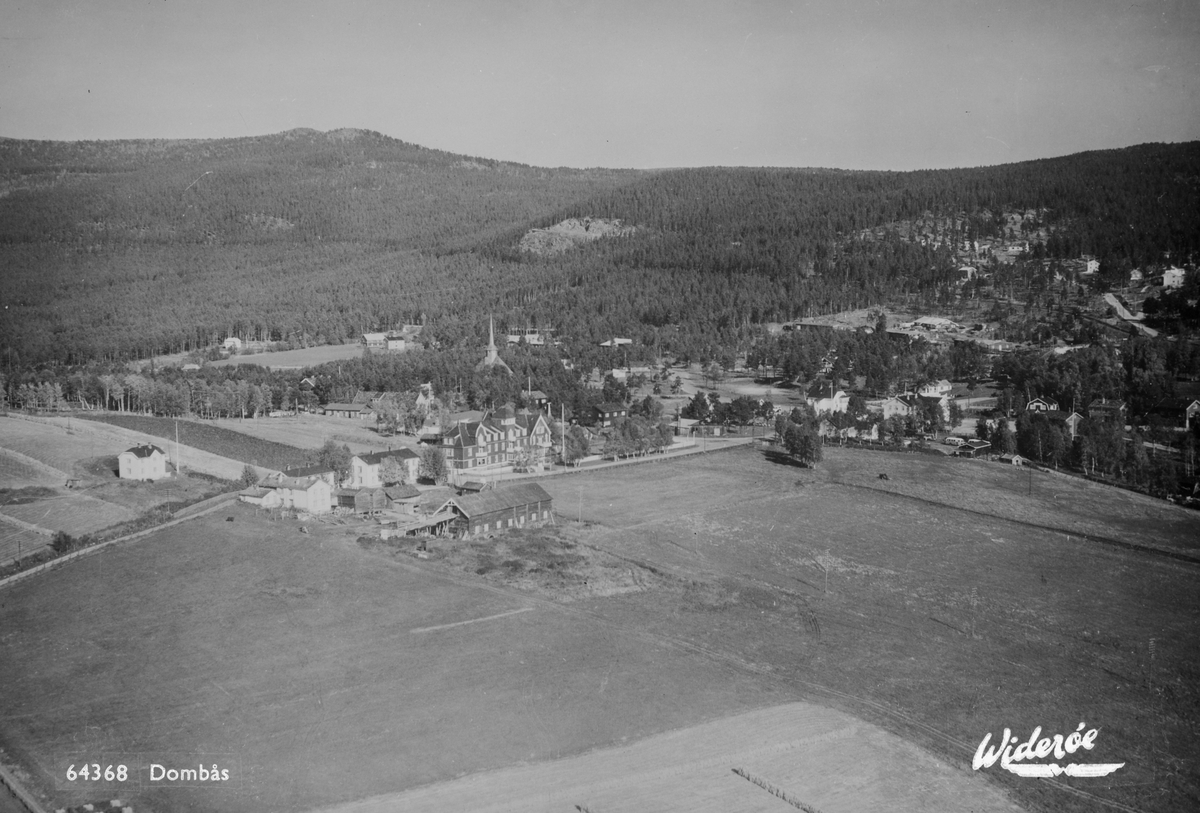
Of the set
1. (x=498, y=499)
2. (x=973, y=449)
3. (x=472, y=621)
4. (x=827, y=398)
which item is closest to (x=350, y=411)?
(x=827, y=398)

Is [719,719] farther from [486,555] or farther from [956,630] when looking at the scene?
[486,555]

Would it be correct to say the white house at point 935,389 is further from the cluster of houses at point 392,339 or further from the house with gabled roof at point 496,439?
the cluster of houses at point 392,339

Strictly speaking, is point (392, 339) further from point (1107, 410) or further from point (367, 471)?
point (1107, 410)

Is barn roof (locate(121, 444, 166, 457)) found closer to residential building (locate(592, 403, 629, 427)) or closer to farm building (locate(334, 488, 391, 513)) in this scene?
farm building (locate(334, 488, 391, 513))

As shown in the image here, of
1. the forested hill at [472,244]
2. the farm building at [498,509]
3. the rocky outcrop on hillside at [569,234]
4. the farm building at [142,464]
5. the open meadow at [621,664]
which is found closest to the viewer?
the open meadow at [621,664]

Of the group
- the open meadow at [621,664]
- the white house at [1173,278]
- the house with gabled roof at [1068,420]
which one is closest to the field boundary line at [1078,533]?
the open meadow at [621,664]

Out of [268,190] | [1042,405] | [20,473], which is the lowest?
[1042,405]

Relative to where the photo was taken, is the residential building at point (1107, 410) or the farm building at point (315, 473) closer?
the farm building at point (315, 473)

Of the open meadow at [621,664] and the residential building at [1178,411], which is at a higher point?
the residential building at [1178,411]
